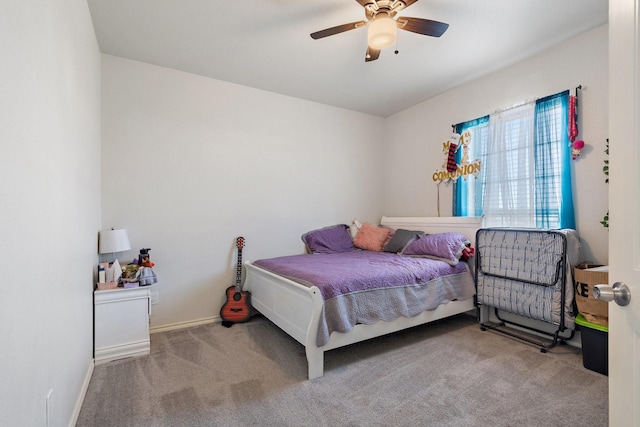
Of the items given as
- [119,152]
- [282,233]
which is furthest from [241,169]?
[119,152]

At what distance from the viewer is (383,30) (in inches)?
79.0

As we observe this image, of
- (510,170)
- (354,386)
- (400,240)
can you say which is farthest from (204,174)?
(510,170)

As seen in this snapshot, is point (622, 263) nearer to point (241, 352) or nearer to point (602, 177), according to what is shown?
point (602, 177)

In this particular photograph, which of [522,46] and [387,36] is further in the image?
[522,46]

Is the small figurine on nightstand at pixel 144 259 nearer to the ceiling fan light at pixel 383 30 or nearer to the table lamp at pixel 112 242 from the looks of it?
the table lamp at pixel 112 242

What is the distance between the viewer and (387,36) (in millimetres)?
2027

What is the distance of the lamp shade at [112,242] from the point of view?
2.55 m

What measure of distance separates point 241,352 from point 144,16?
2781mm

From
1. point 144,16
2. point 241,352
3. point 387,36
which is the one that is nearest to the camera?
point 387,36

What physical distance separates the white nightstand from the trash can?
339 centimetres

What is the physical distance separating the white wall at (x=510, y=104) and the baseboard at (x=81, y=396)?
375 cm

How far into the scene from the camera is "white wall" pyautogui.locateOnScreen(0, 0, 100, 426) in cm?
90

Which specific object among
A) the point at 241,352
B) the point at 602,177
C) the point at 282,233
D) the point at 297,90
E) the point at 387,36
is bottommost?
A: the point at 241,352

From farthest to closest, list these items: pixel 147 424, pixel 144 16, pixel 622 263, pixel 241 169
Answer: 1. pixel 241 169
2. pixel 144 16
3. pixel 147 424
4. pixel 622 263
